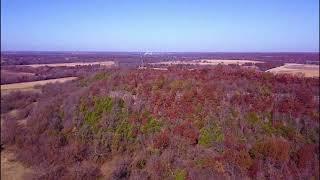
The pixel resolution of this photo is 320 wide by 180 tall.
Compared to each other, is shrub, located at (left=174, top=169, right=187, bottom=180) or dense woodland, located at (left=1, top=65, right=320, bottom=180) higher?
dense woodland, located at (left=1, top=65, right=320, bottom=180)

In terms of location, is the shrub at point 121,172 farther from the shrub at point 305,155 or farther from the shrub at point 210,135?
the shrub at point 305,155

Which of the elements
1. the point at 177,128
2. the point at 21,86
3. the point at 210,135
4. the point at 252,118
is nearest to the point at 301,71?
the point at 252,118

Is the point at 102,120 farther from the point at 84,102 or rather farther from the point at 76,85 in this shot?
the point at 76,85

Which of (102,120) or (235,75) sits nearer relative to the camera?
(102,120)

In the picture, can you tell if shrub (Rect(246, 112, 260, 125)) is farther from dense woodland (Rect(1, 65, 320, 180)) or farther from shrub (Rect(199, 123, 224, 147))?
shrub (Rect(199, 123, 224, 147))

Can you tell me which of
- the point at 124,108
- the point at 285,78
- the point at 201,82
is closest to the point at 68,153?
the point at 124,108

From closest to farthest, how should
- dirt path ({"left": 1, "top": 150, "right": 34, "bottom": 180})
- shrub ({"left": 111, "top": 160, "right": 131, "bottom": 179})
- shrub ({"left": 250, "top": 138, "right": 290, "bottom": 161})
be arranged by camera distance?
shrub ({"left": 250, "top": 138, "right": 290, "bottom": 161}) < shrub ({"left": 111, "top": 160, "right": 131, "bottom": 179}) < dirt path ({"left": 1, "top": 150, "right": 34, "bottom": 180})

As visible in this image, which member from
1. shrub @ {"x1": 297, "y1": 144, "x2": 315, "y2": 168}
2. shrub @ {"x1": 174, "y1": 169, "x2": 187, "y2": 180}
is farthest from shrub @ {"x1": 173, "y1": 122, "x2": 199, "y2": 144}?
shrub @ {"x1": 297, "y1": 144, "x2": 315, "y2": 168}

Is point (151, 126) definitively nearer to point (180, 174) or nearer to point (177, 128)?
point (177, 128)
